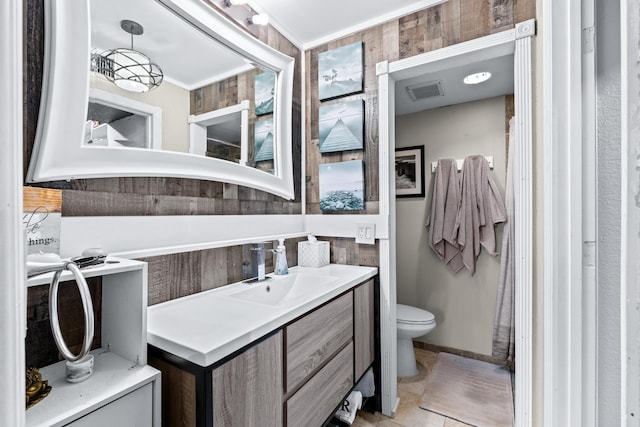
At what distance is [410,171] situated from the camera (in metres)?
2.58

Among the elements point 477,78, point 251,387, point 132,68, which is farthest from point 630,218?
point 477,78

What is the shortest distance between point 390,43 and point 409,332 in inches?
71.4

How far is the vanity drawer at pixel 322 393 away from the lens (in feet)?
3.37

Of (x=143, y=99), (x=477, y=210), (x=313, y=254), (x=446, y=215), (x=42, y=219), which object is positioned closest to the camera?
(x=42, y=219)

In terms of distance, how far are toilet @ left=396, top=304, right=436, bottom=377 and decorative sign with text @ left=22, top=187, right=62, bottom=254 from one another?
1892 mm

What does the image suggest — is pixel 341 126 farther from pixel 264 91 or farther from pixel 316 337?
pixel 316 337

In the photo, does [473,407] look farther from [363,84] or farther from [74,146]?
[74,146]

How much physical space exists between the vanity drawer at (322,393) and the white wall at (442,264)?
4.46ft

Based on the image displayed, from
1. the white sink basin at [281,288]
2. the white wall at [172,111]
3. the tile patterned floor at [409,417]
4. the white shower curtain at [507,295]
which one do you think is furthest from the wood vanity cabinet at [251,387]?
the white shower curtain at [507,295]

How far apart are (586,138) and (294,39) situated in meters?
1.74

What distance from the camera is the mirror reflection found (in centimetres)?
96

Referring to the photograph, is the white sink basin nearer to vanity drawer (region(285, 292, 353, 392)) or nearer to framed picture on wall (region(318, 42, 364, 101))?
vanity drawer (region(285, 292, 353, 392))

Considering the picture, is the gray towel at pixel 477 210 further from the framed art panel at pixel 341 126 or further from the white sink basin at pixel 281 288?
the white sink basin at pixel 281 288

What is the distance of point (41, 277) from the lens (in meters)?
0.66
